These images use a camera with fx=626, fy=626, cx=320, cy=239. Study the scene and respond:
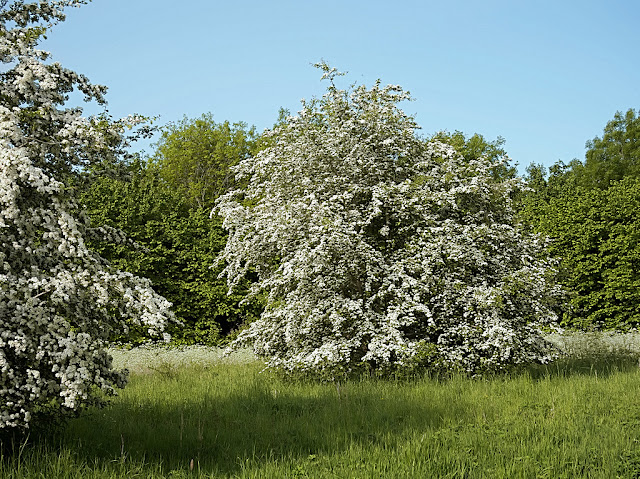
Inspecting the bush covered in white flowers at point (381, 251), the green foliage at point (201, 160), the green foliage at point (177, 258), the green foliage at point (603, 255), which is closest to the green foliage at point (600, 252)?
the green foliage at point (603, 255)

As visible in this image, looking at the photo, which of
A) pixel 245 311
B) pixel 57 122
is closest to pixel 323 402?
pixel 57 122

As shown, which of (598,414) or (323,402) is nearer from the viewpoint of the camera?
(598,414)

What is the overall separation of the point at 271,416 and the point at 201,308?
42.3ft

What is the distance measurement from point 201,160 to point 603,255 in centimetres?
2430

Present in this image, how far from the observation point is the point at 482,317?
411 inches

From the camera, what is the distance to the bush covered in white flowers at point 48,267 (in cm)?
512

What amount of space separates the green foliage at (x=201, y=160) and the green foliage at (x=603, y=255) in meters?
20.9

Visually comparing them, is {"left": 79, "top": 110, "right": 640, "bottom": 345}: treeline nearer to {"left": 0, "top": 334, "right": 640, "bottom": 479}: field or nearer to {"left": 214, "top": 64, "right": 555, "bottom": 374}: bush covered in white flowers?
{"left": 214, "top": 64, "right": 555, "bottom": 374}: bush covered in white flowers

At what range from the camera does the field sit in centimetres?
567

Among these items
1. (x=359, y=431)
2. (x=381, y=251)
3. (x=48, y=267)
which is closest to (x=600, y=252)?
(x=381, y=251)

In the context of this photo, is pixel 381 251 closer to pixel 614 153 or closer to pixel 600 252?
pixel 600 252

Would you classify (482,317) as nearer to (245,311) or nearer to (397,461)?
(397,461)

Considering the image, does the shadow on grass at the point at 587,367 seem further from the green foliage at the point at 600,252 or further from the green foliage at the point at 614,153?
the green foliage at the point at 614,153

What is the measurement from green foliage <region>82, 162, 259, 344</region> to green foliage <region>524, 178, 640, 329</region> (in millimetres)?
10026
